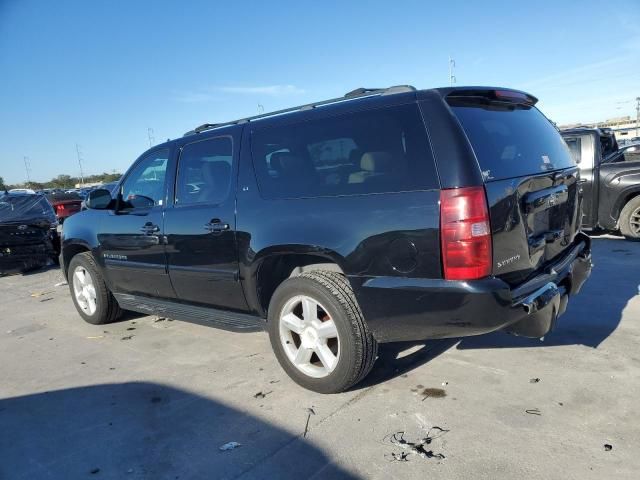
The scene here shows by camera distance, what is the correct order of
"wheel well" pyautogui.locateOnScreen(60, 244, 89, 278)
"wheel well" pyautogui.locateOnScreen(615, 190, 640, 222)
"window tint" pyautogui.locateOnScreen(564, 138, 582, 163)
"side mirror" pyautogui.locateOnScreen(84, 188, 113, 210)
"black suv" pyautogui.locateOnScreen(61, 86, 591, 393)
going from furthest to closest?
"window tint" pyautogui.locateOnScreen(564, 138, 582, 163) < "wheel well" pyautogui.locateOnScreen(615, 190, 640, 222) < "wheel well" pyautogui.locateOnScreen(60, 244, 89, 278) < "side mirror" pyautogui.locateOnScreen(84, 188, 113, 210) < "black suv" pyautogui.locateOnScreen(61, 86, 591, 393)

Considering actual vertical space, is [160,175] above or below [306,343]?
above

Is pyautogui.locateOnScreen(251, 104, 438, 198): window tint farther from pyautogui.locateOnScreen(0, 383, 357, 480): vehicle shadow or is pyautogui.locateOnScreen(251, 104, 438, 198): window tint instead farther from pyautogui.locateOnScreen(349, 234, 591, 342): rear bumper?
pyautogui.locateOnScreen(0, 383, 357, 480): vehicle shadow

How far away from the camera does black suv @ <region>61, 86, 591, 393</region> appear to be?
2.64m

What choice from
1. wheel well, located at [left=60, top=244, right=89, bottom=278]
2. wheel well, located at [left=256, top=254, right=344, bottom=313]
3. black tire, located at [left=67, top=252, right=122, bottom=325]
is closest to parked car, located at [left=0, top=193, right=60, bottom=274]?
wheel well, located at [left=60, top=244, right=89, bottom=278]

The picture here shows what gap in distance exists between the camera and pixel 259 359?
13.1 feet

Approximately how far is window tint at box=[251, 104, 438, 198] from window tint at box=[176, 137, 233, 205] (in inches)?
13.5

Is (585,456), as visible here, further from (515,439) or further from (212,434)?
(212,434)

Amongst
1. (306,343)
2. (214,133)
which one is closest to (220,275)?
(306,343)

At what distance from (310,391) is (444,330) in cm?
110

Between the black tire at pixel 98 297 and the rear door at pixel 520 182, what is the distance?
4.12 meters

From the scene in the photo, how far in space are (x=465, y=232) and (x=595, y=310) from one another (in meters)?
2.74

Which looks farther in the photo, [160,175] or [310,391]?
[160,175]

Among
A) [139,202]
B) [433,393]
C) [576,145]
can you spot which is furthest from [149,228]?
[576,145]

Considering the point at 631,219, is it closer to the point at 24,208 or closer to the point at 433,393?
the point at 433,393
